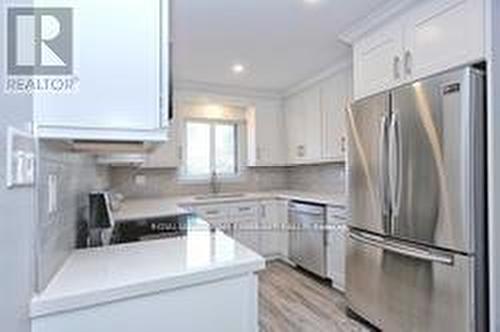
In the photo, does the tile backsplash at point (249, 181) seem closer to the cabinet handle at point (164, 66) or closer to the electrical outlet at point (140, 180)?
the electrical outlet at point (140, 180)

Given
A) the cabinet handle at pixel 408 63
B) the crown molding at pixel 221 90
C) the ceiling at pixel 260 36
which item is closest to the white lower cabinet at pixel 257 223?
the crown molding at pixel 221 90

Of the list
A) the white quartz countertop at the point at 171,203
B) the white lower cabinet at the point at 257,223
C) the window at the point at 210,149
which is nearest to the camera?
the white quartz countertop at the point at 171,203

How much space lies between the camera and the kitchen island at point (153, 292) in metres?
0.88

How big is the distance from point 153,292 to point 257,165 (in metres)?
3.62

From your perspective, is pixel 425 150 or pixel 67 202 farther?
pixel 425 150

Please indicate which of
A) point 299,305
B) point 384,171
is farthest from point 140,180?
point 384,171

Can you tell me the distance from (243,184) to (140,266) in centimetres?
367

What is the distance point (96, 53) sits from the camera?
2.96 ft

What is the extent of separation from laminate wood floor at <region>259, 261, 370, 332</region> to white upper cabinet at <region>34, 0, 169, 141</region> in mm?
2097

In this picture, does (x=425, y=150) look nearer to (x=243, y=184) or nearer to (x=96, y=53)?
(x=96, y=53)

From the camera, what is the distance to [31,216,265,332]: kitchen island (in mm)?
880

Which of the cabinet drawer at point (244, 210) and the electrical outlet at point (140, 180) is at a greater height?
the electrical outlet at point (140, 180)

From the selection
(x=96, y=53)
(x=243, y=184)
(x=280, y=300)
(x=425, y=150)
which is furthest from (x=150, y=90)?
(x=243, y=184)

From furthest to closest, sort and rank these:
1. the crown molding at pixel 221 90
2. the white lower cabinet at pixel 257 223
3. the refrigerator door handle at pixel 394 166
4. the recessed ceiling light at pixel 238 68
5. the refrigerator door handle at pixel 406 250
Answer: the crown molding at pixel 221 90 < the white lower cabinet at pixel 257 223 < the recessed ceiling light at pixel 238 68 < the refrigerator door handle at pixel 394 166 < the refrigerator door handle at pixel 406 250
